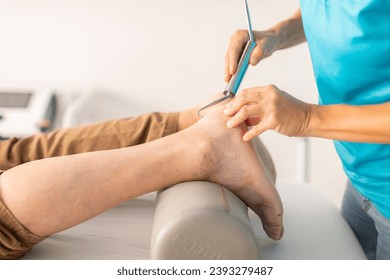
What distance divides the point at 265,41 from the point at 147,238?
1.80 ft

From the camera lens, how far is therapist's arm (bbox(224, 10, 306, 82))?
1.25m

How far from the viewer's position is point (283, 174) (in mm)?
3033

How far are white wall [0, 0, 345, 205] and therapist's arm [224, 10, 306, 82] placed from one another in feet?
4.22

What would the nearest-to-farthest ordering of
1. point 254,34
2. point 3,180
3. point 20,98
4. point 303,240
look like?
1. point 3,180
2. point 303,240
3. point 254,34
4. point 20,98

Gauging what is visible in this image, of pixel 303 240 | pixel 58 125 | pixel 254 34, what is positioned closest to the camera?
pixel 303 240

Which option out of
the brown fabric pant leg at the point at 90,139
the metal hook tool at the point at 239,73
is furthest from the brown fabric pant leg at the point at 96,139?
the metal hook tool at the point at 239,73

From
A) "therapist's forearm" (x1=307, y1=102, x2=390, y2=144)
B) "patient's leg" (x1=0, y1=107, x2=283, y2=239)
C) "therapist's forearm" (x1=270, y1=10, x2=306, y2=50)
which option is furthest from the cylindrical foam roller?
"therapist's forearm" (x1=270, y1=10, x2=306, y2=50)

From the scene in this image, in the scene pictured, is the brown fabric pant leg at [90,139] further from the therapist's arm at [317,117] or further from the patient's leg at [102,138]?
the therapist's arm at [317,117]

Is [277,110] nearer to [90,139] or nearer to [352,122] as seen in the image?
[352,122]
